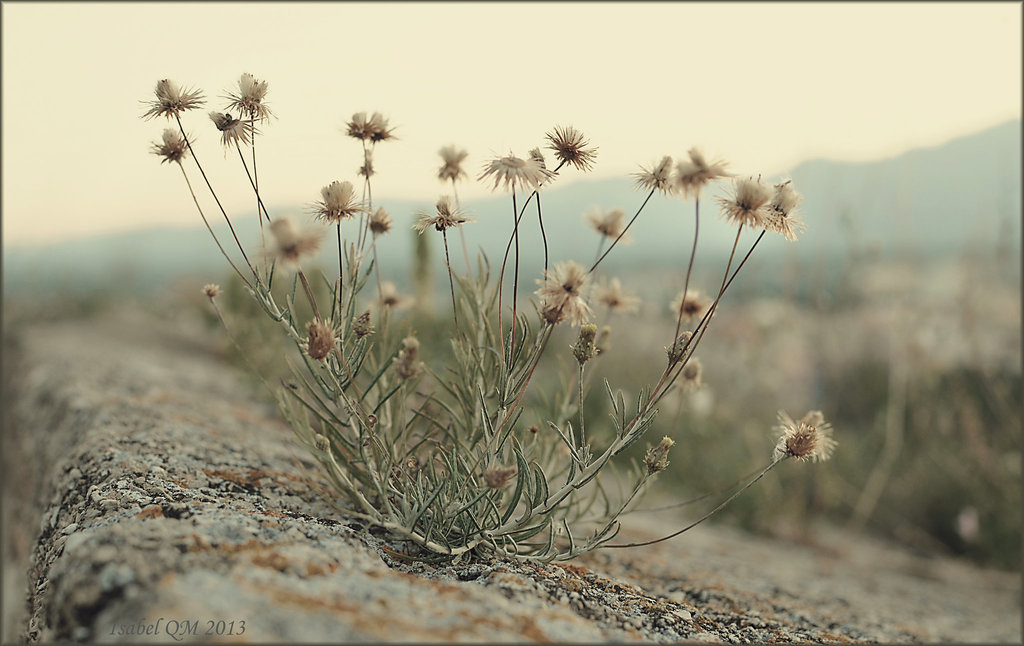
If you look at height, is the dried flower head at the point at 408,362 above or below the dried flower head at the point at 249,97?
below

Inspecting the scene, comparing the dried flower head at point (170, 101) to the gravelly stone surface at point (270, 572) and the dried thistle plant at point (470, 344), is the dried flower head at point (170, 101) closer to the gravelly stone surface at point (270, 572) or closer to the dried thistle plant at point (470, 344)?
the dried thistle plant at point (470, 344)

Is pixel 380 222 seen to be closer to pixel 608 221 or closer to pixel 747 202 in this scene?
pixel 608 221

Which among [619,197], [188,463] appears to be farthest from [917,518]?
[188,463]

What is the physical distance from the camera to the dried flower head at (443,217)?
A: 1624 mm

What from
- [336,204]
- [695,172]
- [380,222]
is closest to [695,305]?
[695,172]

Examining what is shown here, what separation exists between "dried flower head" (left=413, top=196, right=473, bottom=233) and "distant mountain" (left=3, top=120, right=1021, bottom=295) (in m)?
0.04

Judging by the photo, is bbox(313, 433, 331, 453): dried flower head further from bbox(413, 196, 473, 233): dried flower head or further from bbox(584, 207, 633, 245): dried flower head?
bbox(584, 207, 633, 245): dried flower head

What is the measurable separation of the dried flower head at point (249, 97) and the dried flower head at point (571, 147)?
74 cm

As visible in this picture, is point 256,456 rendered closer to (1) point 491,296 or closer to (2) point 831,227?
(1) point 491,296

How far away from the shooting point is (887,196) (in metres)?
6.21

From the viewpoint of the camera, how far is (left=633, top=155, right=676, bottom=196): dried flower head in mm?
1603

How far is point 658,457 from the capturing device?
1708mm

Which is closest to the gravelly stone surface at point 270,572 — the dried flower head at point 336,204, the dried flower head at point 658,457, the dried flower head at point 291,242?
the dried flower head at point 658,457

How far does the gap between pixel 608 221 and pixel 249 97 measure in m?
1.03
